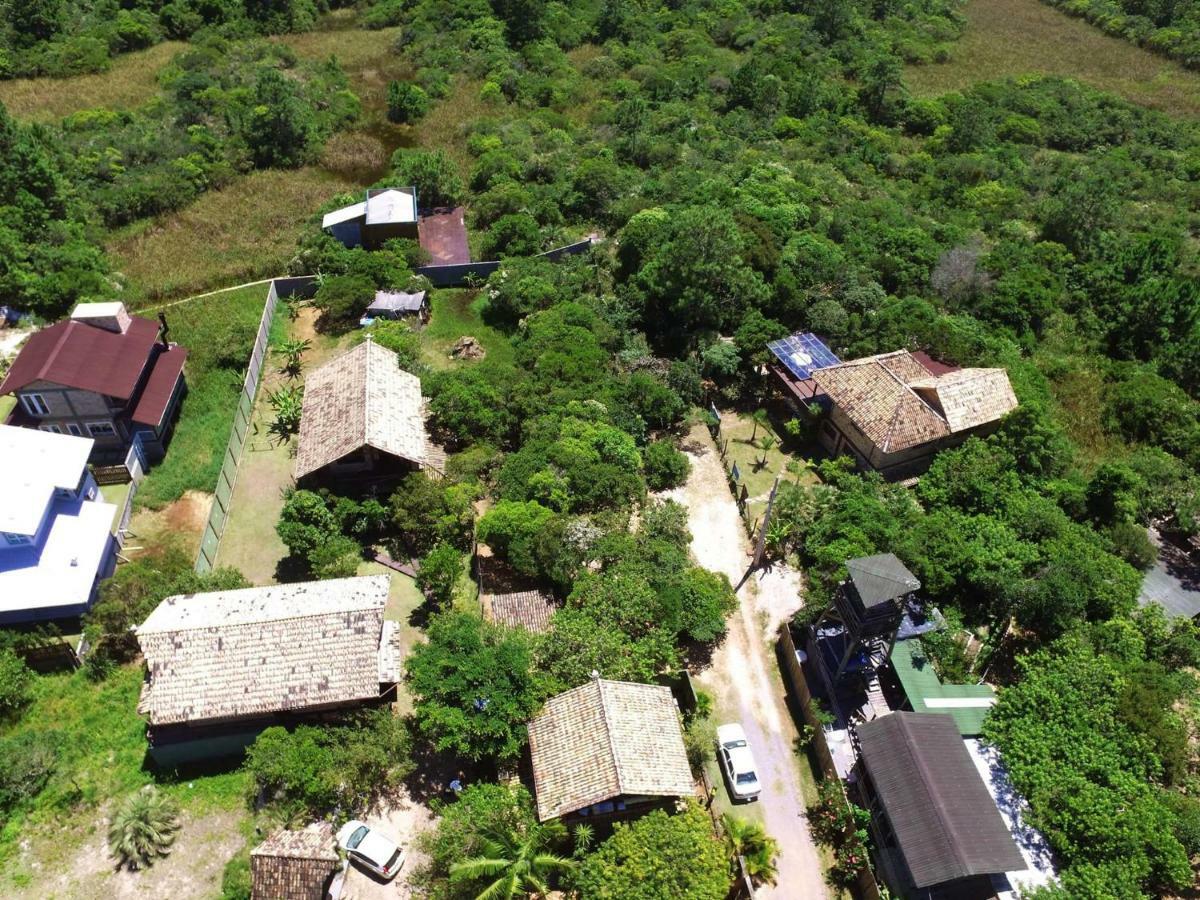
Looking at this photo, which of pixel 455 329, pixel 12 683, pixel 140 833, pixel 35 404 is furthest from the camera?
pixel 455 329

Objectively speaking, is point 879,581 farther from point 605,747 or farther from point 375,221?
point 375,221

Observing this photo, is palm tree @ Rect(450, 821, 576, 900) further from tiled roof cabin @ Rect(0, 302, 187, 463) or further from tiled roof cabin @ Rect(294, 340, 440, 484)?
tiled roof cabin @ Rect(0, 302, 187, 463)

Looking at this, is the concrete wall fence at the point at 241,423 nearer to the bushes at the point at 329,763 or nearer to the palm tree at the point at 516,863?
the bushes at the point at 329,763

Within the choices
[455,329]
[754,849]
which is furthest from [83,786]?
[455,329]

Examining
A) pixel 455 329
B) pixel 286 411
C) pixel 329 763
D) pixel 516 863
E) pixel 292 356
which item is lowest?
pixel 292 356

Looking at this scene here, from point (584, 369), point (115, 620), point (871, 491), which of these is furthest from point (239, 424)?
point (871, 491)

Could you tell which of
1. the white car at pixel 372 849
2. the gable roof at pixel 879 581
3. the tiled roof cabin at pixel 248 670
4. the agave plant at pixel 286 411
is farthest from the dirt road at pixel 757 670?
the agave plant at pixel 286 411

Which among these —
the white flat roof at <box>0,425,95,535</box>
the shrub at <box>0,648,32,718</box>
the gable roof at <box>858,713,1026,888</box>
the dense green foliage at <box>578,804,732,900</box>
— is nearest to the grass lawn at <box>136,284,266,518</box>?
the white flat roof at <box>0,425,95,535</box>
